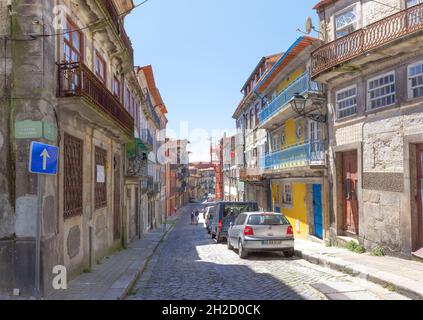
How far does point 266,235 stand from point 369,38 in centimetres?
659

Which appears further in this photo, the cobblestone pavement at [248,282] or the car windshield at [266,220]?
the car windshield at [266,220]

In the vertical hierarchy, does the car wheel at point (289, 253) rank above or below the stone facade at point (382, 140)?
below

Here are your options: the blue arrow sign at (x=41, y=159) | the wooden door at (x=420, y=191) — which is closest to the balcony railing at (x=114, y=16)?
the blue arrow sign at (x=41, y=159)

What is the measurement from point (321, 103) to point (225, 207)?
646 centimetres

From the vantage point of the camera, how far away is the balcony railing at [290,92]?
16.1 meters

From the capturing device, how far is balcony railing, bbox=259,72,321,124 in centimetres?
1608

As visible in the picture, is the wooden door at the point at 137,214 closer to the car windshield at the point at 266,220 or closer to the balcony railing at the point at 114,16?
the balcony railing at the point at 114,16

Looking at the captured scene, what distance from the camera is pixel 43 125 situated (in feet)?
24.3

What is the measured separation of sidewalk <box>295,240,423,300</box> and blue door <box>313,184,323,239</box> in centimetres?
338

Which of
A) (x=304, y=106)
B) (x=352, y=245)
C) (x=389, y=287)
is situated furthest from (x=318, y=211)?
(x=389, y=287)

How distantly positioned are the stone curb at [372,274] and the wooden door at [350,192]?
236cm

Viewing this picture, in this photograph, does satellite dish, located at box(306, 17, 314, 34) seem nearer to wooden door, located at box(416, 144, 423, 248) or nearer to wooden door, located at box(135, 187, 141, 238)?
wooden door, located at box(416, 144, 423, 248)

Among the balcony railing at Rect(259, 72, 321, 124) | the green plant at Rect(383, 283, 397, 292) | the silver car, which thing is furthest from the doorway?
the green plant at Rect(383, 283, 397, 292)
